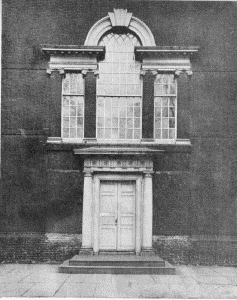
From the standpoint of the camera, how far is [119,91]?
14.7 metres

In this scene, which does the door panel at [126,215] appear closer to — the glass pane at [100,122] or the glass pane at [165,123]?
the glass pane at [100,122]

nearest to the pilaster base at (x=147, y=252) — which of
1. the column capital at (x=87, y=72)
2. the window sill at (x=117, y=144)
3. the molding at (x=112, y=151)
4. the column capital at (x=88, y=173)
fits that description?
the column capital at (x=88, y=173)

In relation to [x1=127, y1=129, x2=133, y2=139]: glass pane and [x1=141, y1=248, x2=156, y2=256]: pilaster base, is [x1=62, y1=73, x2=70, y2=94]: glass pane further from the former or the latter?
[x1=141, y1=248, x2=156, y2=256]: pilaster base

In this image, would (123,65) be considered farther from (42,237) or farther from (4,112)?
(42,237)

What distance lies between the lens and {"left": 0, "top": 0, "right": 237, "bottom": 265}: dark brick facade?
14312mm

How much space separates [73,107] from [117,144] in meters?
1.77

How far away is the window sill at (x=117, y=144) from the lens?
47.6 ft

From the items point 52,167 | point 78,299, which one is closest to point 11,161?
point 52,167

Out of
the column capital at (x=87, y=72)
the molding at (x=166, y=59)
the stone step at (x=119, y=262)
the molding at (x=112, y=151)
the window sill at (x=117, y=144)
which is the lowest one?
the stone step at (x=119, y=262)

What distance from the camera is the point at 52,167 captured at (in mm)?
14531

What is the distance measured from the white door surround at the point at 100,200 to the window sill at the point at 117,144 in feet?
1.74

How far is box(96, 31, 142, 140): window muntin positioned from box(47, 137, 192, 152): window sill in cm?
22

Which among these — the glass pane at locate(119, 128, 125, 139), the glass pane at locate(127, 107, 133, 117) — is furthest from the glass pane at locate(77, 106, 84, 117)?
the glass pane at locate(127, 107, 133, 117)

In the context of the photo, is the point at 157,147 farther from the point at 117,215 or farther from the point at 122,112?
the point at 117,215
